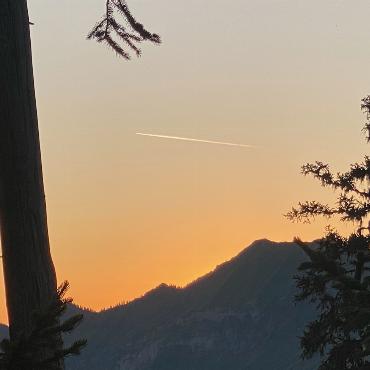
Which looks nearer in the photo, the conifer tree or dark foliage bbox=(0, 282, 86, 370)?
dark foliage bbox=(0, 282, 86, 370)

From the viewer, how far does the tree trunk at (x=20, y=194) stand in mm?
5734

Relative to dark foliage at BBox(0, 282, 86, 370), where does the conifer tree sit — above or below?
above

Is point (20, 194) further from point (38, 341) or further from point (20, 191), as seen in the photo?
point (38, 341)

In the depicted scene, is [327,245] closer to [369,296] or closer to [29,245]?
[369,296]

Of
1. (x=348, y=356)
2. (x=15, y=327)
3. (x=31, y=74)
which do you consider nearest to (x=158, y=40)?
(x=31, y=74)

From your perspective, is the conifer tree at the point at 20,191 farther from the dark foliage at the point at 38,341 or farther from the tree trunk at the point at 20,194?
the dark foliage at the point at 38,341

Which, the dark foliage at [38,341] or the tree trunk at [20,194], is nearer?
the dark foliage at [38,341]

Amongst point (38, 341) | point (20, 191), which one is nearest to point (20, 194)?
point (20, 191)

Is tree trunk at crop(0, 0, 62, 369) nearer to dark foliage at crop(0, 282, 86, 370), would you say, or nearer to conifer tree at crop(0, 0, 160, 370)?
conifer tree at crop(0, 0, 160, 370)

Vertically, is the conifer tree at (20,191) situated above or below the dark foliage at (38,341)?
→ above

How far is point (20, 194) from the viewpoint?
5793 mm

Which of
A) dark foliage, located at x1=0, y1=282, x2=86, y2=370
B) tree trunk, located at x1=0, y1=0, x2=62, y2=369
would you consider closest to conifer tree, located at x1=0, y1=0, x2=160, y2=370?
tree trunk, located at x1=0, y1=0, x2=62, y2=369

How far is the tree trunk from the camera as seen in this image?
573 centimetres

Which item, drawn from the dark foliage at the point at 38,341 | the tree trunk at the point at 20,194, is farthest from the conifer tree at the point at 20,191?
the dark foliage at the point at 38,341
